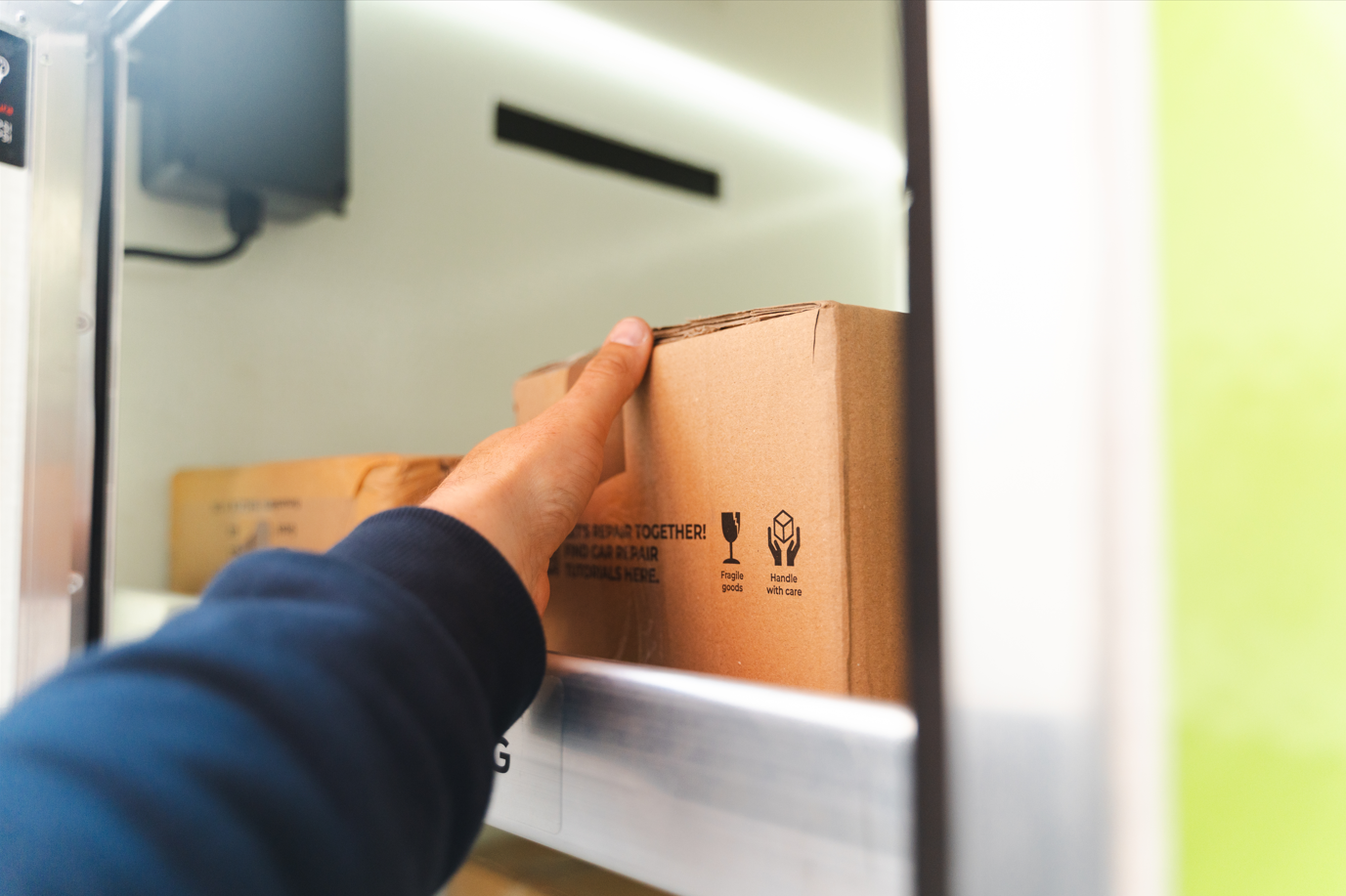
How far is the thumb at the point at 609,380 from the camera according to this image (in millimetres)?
550

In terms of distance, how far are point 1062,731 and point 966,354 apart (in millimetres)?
114

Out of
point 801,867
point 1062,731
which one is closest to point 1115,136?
point 1062,731

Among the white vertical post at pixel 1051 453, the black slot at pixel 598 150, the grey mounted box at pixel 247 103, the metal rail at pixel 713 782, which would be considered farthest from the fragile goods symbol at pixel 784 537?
the black slot at pixel 598 150

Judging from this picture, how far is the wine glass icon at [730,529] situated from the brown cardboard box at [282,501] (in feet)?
0.91

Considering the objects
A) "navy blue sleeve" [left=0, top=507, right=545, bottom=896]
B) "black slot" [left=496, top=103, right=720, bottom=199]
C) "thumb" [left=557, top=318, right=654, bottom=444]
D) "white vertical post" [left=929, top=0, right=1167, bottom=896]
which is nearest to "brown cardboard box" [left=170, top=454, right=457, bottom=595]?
"thumb" [left=557, top=318, right=654, bottom=444]

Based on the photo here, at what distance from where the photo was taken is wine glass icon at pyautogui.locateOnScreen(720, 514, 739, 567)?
51cm

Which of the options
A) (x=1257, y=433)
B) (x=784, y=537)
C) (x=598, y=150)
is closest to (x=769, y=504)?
(x=784, y=537)

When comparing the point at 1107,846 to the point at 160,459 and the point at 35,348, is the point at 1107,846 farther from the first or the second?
the point at 160,459

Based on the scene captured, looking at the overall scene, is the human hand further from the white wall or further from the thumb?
the white wall

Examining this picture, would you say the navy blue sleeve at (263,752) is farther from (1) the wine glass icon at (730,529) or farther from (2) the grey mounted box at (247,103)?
(2) the grey mounted box at (247,103)

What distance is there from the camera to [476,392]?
134 cm

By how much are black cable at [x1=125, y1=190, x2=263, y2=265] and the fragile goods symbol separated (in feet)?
2.90

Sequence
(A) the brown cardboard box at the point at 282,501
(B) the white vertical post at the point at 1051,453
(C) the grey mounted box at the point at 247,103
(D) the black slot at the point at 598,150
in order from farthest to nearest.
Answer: (D) the black slot at the point at 598,150, (C) the grey mounted box at the point at 247,103, (A) the brown cardboard box at the point at 282,501, (B) the white vertical post at the point at 1051,453

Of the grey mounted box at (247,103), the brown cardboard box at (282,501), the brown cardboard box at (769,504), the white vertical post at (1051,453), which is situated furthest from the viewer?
the grey mounted box at (247,103)
